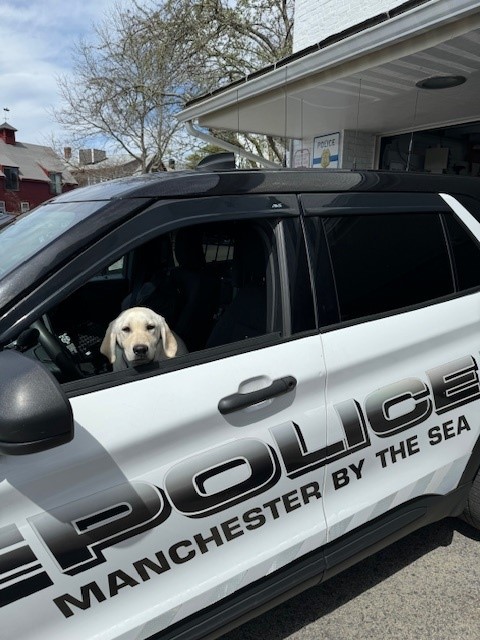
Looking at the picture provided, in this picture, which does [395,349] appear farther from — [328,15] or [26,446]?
[328,15]

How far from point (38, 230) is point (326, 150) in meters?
7.02

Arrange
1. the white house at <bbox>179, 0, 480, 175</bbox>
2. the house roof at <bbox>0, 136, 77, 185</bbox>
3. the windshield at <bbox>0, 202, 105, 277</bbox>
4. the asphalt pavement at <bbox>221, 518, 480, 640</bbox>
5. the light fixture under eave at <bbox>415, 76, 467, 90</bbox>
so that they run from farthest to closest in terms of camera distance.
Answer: the house roof at <bbox>0, 136, 77, 185</bbox> → the light fixture under eave at <bbox>415, 76, 467, 90</bbox> → the white house at <bbox>179, 0, 480, 175</bbox> → the asphalt pavement at <bbox>221, 518, 480, 640</bbox> → the windshield at <bbox>0, 202, 105, 277</bbox>

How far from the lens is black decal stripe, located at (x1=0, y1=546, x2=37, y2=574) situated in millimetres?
1167

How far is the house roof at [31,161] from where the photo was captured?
→ 44.8m

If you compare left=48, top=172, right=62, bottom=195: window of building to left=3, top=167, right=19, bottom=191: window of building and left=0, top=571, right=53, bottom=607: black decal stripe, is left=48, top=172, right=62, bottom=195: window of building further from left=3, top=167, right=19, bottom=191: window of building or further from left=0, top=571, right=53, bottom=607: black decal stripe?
left=0, top=571, right=53, bottom=607: black decal stripe

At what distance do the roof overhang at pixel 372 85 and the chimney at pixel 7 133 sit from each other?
48.6 metres

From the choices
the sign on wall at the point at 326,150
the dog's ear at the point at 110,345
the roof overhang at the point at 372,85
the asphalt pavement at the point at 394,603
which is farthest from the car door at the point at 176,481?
the sign on wall at the point at 326,150

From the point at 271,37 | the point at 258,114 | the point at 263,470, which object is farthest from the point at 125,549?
the point at 271,37

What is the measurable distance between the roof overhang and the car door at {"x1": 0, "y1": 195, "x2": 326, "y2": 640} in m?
2.98

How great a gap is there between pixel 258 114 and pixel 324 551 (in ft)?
20.6

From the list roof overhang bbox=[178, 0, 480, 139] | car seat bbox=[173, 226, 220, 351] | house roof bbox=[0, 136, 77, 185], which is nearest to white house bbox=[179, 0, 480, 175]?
roof overhang bbox=[178, 0, 480, 139]

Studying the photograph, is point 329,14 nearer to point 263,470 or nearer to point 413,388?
point 413,388

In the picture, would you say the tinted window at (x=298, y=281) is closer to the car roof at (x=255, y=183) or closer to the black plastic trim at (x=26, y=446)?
the car roof at (x=255, y=183)

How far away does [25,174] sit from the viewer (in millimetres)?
45062
